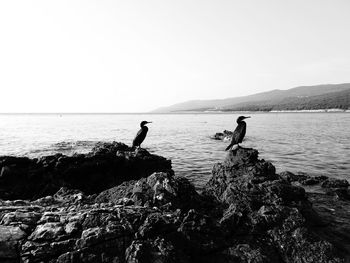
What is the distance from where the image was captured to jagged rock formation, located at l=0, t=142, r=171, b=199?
12602mm

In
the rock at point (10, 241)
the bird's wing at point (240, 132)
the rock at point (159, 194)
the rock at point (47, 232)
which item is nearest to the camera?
the rock at point (10, 241)

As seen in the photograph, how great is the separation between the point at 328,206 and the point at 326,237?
3747 mm

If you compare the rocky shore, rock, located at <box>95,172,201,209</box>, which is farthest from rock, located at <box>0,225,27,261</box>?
rock, located at <box>95,172,201,209</box>

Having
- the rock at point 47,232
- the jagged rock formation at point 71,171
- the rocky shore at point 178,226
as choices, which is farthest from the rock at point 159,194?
the jagged rock formation at point 71,171

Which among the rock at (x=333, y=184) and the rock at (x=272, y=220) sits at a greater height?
the rock at (x=272, y=220)

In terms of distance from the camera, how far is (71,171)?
45.2 feet

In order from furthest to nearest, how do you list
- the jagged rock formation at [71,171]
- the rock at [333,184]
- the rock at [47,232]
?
the rock at [333,184]
the jagged rock formation at [71,171]
the rock at [47,232]

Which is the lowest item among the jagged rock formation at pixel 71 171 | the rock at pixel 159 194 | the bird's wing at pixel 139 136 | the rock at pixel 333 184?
the rock at pixel 333 184

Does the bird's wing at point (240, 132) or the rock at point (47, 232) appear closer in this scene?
the rock at point (47, 232)

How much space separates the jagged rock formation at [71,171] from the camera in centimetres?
1260

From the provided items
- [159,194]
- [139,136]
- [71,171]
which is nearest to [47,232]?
[159,194]

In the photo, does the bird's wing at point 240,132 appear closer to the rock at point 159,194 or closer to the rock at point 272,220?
the rock at point 272,220

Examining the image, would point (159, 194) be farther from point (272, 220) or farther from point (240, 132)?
point (240, 132)

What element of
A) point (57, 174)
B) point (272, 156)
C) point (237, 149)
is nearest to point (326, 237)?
point (237, 149)
